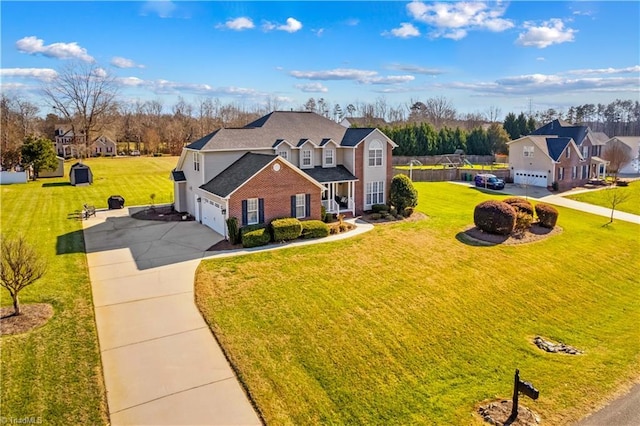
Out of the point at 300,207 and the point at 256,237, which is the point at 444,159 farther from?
the point at 256,237

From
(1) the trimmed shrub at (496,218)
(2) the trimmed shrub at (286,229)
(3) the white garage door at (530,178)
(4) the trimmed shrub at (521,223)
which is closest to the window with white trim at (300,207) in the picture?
(2) the trimmed shrub at (286,229)

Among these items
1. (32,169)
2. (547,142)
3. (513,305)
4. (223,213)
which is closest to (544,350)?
(513,305)

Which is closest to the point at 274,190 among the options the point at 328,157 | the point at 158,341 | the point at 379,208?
the point at 328,157

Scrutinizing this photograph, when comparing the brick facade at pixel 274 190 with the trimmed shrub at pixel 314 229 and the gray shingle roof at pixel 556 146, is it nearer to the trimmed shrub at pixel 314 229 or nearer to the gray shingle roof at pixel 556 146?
the trimmed shrub at pixel 314 229

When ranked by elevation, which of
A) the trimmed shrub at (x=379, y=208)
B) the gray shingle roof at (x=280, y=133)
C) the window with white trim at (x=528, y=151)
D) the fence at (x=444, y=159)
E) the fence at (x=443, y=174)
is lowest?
the trimmed shrub at (x=379, y=208)

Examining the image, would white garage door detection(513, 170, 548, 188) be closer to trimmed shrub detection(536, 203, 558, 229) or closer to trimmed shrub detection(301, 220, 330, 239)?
trimmed shrub detection(536, 203, 558, 229)

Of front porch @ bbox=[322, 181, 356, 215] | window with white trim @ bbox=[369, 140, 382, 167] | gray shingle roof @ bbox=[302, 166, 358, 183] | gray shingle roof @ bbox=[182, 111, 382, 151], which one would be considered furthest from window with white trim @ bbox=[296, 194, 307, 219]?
window with white trim @ bbox=[369, 140, 382, 167]

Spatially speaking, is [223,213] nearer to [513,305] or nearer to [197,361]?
[197,361]
